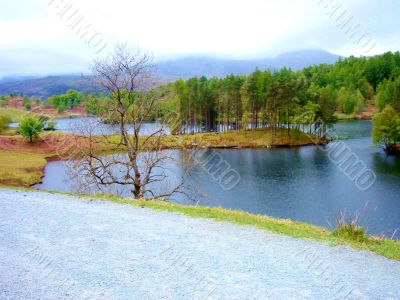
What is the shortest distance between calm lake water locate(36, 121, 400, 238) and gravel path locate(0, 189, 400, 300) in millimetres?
9908

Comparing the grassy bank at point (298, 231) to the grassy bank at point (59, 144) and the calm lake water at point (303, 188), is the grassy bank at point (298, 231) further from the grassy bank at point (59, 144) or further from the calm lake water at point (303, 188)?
the grassy bank at point (59, 144)

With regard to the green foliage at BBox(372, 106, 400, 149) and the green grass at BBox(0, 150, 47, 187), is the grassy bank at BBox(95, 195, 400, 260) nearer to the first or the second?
the green grass at BBox(0, 150, 47, 187)

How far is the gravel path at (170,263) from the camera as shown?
7812 mm

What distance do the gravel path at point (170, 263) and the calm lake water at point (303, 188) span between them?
9908mm

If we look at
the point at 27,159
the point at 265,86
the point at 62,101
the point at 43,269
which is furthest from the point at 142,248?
the point at 62,101

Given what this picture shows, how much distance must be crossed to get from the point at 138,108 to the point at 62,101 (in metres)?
187

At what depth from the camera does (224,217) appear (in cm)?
1346

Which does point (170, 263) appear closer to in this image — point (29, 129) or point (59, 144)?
point (59, 144)

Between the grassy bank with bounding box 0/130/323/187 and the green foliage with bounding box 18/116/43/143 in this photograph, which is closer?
the grassy bank with bounding box 0/130/323/187

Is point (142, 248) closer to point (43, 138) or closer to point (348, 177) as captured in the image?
point (348, 177)

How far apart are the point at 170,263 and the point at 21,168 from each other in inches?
2244

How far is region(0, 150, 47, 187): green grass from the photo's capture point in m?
A: 49.9

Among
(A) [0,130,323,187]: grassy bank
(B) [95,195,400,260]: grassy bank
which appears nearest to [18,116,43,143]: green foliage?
(A) [0,130,323,187]: grassy bank

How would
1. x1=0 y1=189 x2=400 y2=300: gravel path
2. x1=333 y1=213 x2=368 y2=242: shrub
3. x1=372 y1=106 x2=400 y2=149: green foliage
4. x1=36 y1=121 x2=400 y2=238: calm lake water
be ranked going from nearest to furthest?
x1=0 y1=189 x2=400 y2=300: gravel path, x1=333 y1=213 x2=368 y2=242: shrub, x1=36 y1=121 x2=400 y2=238: calm lake water, x1=372 y1=106 x2=400 y2=149: green foliage
